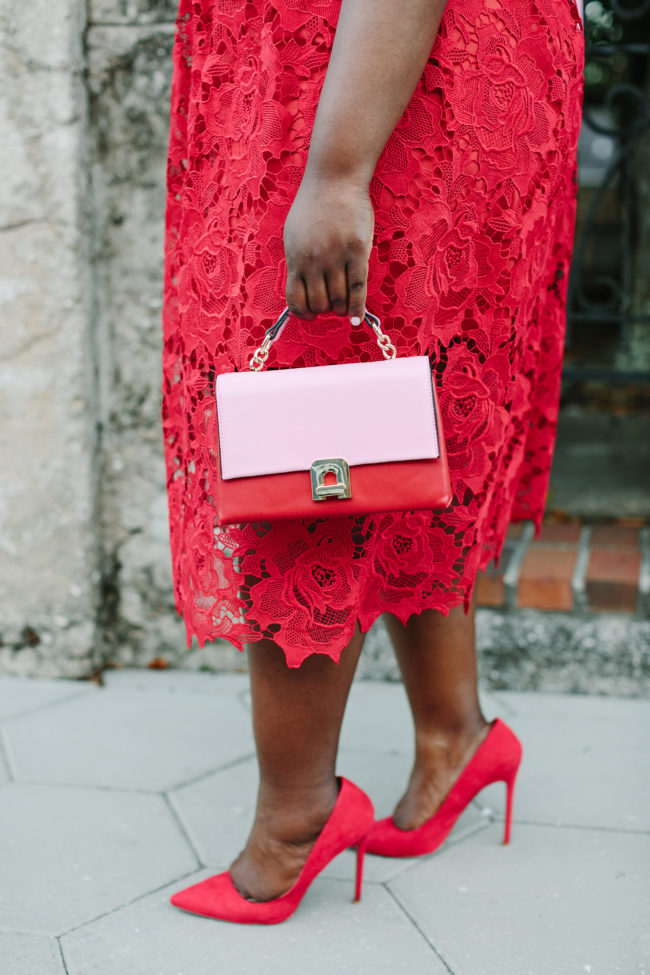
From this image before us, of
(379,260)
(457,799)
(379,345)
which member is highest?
(379,260)

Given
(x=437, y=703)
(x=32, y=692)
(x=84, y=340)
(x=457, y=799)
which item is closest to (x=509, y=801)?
(x=457, y=799)

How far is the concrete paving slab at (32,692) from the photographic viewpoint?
7.02ft

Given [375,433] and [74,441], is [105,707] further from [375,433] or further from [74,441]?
[375,433]

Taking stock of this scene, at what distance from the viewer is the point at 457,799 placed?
160 centimetres

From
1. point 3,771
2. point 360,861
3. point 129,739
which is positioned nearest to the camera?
point 360,861

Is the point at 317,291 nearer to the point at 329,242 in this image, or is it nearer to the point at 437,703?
the point at 329,242

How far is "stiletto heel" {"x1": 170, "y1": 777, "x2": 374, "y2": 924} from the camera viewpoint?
1.38 meters

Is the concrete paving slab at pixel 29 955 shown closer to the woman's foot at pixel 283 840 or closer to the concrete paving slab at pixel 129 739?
the woman's foot at pixel 283 840

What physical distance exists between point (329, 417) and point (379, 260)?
0.23 meters

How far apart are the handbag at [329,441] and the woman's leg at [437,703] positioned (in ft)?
1.63

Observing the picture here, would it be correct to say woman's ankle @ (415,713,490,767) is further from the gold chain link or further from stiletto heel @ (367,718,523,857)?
the gold chain link

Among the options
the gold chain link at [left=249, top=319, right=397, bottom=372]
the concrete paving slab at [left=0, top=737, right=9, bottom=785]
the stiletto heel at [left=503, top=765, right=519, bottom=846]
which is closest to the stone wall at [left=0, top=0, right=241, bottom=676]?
the concrete paving slab at [left=0, top=737, right=9, bottom=785]

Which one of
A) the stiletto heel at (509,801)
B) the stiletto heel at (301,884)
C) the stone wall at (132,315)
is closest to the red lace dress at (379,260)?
the stiletto heel at (301,884)

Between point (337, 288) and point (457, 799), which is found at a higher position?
point (337, 288)
